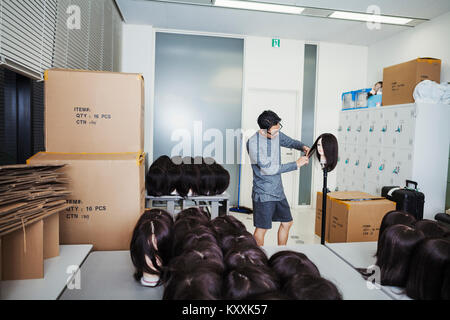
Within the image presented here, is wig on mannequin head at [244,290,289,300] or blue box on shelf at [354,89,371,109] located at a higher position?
blue box on shelf at [354,89,371,109]

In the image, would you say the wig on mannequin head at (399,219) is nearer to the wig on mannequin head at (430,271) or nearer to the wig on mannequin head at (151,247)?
the wig on mannequin head at (430,271)

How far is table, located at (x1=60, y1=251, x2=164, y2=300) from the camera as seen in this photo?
1.04 m

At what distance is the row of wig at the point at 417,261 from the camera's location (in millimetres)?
974

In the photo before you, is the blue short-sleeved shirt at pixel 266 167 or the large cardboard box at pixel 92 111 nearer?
the large cardboard box at pixel 92 111

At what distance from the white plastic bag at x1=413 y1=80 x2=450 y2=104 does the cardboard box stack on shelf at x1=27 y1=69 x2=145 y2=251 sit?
11.2 ft

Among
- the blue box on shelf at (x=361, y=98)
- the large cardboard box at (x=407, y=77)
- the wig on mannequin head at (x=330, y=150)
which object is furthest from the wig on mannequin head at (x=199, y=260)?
the blue box on shelf at (x=361, y=98)

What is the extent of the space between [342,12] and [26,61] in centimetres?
362

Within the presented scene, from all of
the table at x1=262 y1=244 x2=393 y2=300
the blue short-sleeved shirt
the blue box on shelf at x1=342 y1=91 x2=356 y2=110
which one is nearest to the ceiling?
the blue box on shelf at x1=342 y1=91 x2=356 y2=110

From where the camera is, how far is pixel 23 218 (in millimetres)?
1021

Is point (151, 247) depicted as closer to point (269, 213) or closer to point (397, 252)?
point (397, 252)

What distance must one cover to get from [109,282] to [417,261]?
3.81ft

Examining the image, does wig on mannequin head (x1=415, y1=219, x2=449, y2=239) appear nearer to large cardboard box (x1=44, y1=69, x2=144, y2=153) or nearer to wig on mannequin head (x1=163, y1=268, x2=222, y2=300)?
wig on mannequin head (x1=163, y1=268, x2=222, y2=300)

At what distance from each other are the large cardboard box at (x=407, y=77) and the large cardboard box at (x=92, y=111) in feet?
11.4

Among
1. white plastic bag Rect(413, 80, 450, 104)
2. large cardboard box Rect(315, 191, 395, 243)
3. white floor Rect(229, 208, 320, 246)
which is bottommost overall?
white floor Rect(229, 208, 320, 246)
